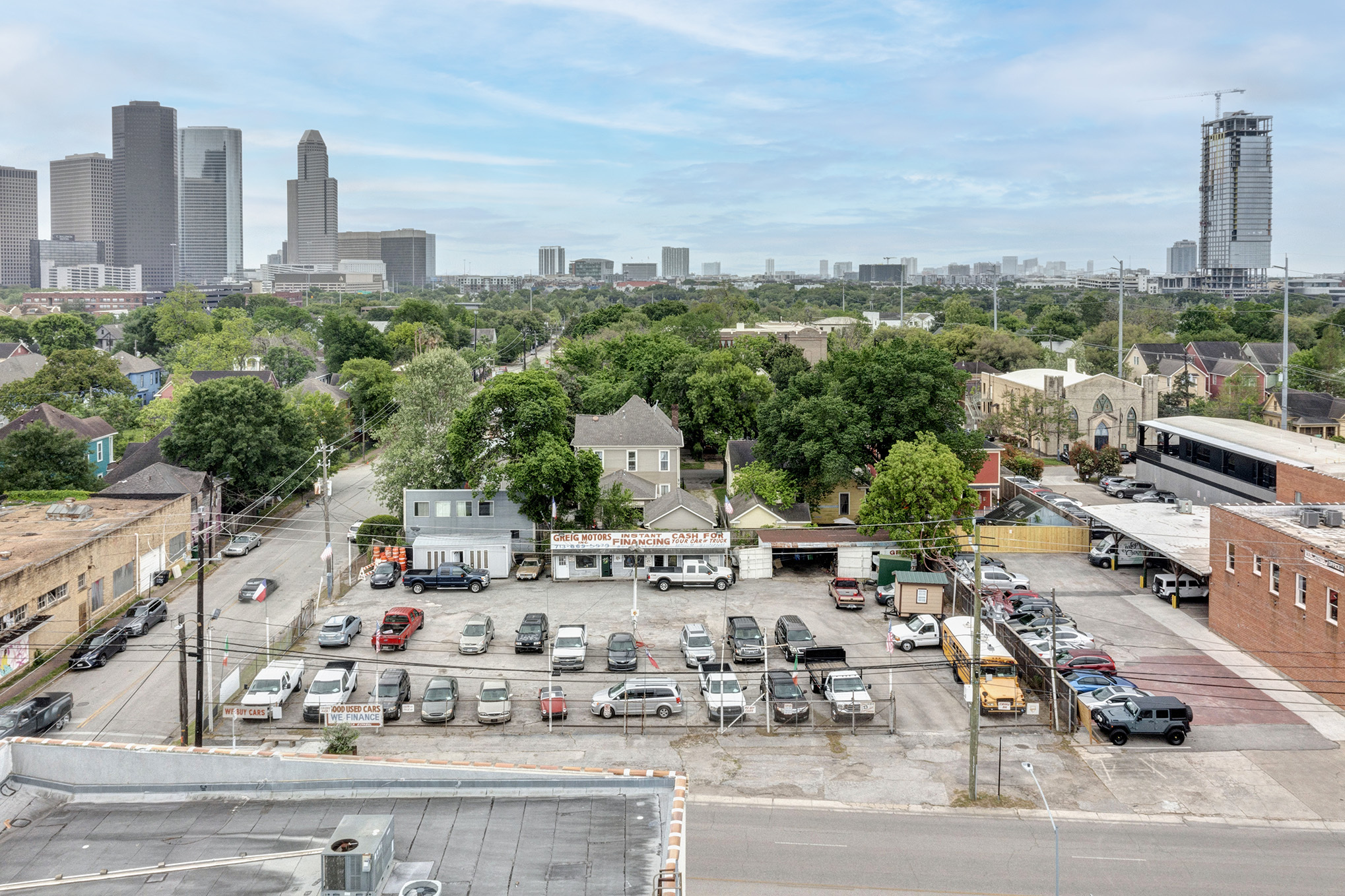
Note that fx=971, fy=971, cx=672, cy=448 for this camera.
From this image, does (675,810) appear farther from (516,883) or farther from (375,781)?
(375,781)

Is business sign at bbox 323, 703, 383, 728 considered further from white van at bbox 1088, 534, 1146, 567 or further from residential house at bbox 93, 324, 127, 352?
residential house at bbox 93, 324, 127, 352

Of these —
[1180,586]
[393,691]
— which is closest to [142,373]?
[393,691]

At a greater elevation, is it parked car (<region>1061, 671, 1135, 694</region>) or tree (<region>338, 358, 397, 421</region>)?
tree (<region>338, 358, 397, 421</region>)

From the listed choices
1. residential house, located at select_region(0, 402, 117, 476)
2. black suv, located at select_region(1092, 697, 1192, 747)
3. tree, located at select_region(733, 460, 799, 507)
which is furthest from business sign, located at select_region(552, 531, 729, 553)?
residential house, located at select_region(0, 402, 117, 476)

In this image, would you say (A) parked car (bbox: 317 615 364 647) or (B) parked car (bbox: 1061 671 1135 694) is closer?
(B) parked car (bbox: 1061 671 1135 694)

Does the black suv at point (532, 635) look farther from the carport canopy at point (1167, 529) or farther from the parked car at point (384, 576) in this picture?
the carport canopy at point (1167, 529)

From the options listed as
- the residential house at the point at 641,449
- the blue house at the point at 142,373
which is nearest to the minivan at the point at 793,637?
the residential house at the point at 641,449
